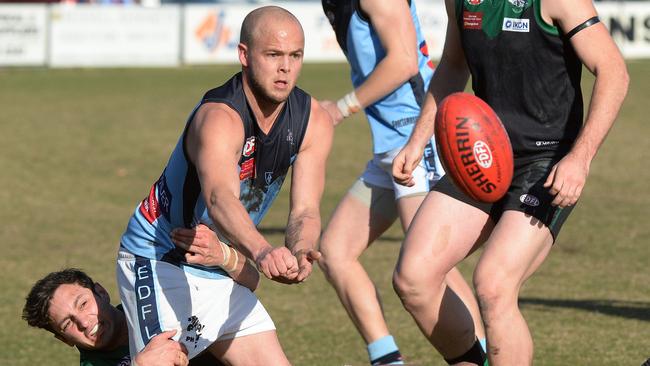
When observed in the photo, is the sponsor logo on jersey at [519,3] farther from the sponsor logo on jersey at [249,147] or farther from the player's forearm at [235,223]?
the player's forearm at [235,223]

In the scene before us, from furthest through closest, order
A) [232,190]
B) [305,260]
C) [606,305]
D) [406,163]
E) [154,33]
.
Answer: [154,33] < [606,305] < [406,163] < [232,190] < [305,260]

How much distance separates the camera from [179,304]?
17.5ft

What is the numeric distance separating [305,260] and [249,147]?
0.76 m

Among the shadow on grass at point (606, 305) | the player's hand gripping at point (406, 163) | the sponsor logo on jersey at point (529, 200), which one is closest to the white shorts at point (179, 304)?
the player's hand gripping at point (406, 163)

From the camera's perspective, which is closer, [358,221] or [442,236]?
[442,236]

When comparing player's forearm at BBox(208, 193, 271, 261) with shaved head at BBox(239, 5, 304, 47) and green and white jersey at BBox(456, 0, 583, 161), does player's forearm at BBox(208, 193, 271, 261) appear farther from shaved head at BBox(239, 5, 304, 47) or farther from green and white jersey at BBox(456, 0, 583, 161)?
green and white jersey at BBox(456, 0, 583, 161)

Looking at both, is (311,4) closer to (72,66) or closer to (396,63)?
(72,66)

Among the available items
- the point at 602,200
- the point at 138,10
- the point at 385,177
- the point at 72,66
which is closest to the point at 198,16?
the point at 138,10

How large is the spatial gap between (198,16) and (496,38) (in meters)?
23.5

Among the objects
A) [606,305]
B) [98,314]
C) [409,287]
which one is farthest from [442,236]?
[606,305]

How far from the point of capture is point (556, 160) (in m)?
5.35

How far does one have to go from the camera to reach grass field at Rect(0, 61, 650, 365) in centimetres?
730

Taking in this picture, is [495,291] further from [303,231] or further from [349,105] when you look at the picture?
[349,105]

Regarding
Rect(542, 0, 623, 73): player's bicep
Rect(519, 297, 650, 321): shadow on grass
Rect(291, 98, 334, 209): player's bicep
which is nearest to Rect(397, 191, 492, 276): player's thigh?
Rect(291, 98, 334, 209): player's bicep
